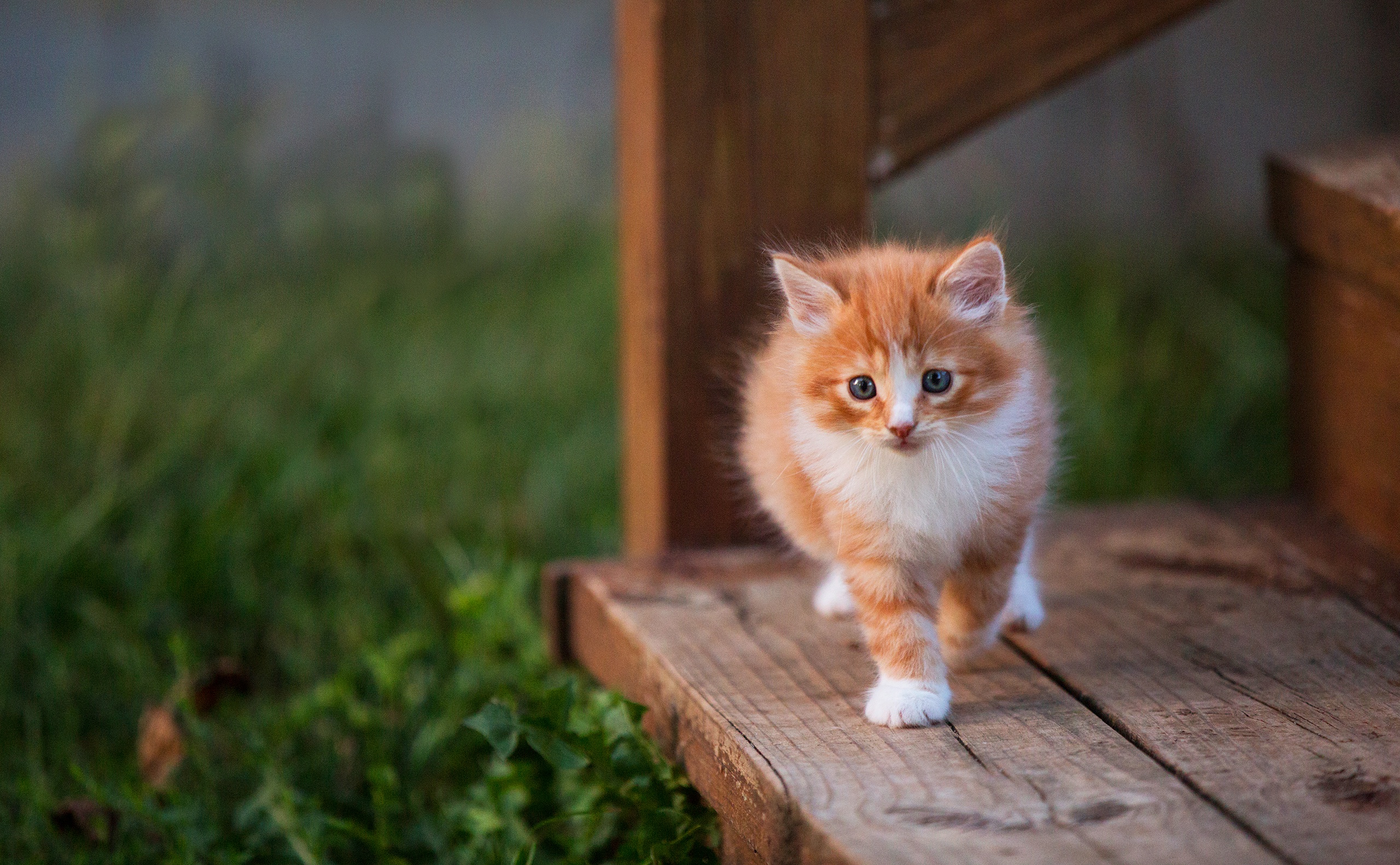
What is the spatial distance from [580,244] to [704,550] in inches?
110

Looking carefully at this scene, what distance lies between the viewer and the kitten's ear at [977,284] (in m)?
1.91

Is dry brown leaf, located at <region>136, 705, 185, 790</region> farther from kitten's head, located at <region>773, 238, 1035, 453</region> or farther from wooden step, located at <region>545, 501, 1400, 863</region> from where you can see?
kitten's head, located at <region>773, 238, 1035, 453</region>

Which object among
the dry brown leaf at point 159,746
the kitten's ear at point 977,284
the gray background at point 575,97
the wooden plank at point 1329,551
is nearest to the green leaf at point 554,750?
the kitten's ear at point 977,284

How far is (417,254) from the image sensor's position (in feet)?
17.1

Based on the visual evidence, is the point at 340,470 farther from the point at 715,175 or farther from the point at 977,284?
the point at 977,284

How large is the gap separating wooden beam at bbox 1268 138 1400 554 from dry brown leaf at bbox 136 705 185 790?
8.40ft

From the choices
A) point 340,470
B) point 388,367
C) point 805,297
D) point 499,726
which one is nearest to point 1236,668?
point 805,297

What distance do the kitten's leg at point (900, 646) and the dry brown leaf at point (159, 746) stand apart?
5.55 feet

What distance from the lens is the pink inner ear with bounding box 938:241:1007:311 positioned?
190 centimetres

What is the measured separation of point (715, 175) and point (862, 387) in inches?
30.6

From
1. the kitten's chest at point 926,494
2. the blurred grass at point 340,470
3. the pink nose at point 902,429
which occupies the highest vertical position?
the pink nose at point 902,429

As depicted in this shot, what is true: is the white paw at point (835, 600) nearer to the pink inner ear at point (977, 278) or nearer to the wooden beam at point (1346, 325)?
the pink inner ear at point (977, 278)

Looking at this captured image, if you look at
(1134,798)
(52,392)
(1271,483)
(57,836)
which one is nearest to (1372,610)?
(1134,798)

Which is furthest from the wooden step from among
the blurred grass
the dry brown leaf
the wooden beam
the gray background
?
the gray background
